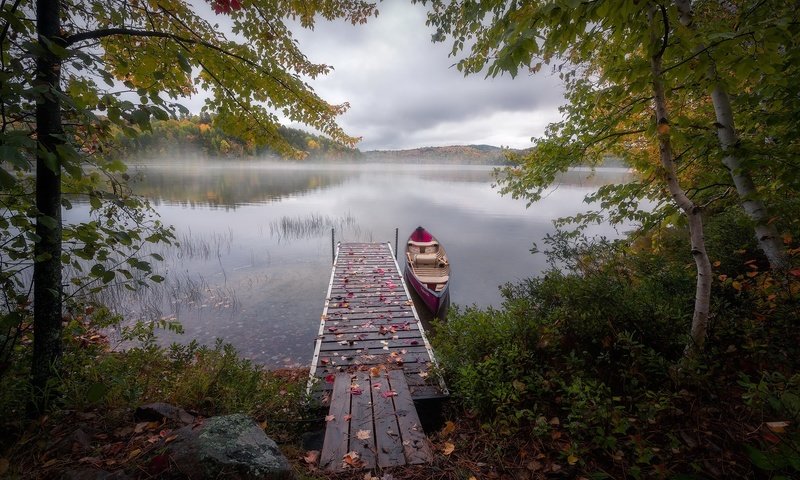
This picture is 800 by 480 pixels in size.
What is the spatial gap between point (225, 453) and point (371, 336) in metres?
4.76

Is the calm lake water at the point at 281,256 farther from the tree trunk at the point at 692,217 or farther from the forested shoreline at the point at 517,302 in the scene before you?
the tree trunk at the point at 692,217

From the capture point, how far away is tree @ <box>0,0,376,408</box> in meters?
2.07

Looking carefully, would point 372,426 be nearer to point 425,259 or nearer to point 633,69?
point 633,69

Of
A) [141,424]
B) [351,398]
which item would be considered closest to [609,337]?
[351,398]

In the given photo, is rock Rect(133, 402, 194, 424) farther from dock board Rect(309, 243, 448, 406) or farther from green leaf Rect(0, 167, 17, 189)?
green leaf Rect(0, 167, 17, 189)

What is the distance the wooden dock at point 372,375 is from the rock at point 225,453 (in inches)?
35.5

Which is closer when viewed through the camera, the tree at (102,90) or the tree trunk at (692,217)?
the tree at (102,90)

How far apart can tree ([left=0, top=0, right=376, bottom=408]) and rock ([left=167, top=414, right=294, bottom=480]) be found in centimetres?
143

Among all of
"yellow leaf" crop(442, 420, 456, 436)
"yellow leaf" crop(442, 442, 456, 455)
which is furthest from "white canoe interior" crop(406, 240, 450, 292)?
"yellow leaf" crop(442, 442, 456, 455)

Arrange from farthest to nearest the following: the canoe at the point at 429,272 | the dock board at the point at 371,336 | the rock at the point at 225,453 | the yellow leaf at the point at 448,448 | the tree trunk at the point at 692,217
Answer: the canoe at the point at 429,272, the dock board at the point at 371,336, the yellow leaf at the point at 448,448, the tree trunk at the point at 692,217, the rock at the point at 225,453

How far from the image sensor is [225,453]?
2426mm

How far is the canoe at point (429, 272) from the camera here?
396 inches

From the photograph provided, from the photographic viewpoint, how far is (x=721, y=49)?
87.9 inches

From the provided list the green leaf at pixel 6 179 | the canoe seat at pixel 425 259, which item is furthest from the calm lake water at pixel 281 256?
the green leaf at pixel 6 179
